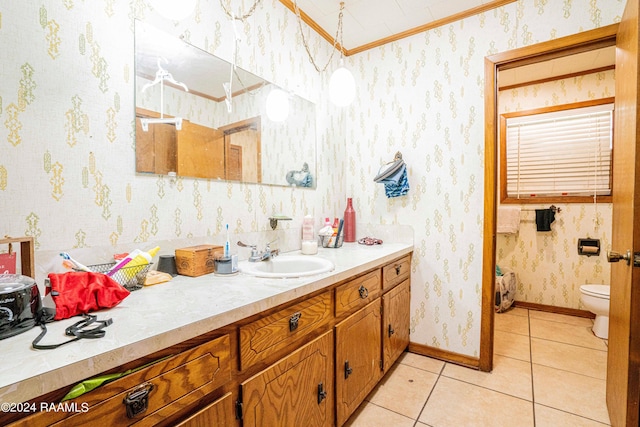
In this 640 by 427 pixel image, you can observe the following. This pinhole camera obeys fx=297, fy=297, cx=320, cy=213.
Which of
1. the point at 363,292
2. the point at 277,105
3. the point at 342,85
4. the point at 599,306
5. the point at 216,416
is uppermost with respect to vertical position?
the point at 342,85

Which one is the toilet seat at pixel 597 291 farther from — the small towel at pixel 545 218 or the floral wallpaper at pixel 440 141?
the floral wallpaper at pixel 440 141

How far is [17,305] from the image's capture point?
68cm

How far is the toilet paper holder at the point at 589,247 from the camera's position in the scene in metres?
2.84

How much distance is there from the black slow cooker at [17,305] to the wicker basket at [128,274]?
0.85 feet

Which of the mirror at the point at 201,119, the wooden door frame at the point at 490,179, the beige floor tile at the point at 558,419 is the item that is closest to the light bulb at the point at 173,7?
the mirror at the point at 201,119

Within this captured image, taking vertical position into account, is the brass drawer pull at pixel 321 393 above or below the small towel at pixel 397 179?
below

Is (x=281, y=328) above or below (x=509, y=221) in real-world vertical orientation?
below

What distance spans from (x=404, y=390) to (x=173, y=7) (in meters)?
2.27

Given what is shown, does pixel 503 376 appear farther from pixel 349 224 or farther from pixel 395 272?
pixel 349 224

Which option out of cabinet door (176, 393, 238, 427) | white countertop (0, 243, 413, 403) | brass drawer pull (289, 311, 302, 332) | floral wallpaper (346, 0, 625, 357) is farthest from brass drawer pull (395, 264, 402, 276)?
cabinet door (176, 393, 238, 427)

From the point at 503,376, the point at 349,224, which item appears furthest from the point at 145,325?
the point at 503,376

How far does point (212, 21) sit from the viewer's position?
1.49 m

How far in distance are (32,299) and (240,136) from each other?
114 centimetres

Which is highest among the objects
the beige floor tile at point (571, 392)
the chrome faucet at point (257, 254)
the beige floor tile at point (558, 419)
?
the chrome faucet at point (257, 254)
